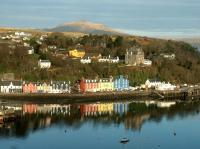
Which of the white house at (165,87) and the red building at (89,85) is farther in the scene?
the white house at (165,87)

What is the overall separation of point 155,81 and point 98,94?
453 centimetres

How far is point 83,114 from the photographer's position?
2045 centimetres

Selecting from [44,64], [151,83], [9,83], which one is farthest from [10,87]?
[151,83]

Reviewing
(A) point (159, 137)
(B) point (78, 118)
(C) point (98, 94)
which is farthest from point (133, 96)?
(A) point (159, 137)

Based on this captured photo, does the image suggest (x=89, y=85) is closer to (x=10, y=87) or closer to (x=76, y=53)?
(x=10, y=87)

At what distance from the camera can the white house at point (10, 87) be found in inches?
972

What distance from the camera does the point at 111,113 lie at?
69.0ft

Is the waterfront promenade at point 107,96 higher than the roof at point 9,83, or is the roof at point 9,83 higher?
the roof at point 9,83

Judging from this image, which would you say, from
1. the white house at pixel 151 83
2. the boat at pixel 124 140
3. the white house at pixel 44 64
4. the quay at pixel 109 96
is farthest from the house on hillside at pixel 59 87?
the boat at pixel 124 140

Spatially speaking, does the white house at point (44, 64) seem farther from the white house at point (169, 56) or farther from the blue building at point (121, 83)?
the white house at point (169, 56)

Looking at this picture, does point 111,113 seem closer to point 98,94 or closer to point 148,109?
point 148,109

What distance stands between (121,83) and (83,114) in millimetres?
7631

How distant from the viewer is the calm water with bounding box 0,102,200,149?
1583 cm

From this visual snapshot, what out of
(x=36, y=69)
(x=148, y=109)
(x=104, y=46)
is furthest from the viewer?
(x=104, y=46)
